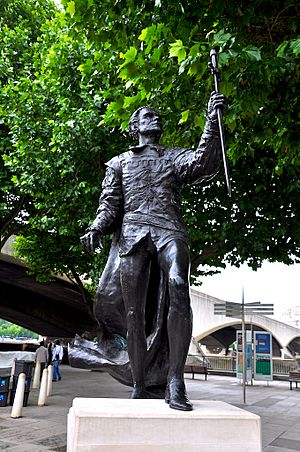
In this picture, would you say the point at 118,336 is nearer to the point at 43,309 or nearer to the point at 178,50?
the point at 178,50

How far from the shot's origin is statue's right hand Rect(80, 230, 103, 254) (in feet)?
12.8

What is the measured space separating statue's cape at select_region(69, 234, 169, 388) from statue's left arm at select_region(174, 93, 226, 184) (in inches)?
32.6

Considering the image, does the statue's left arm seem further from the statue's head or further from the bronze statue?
the statue's head

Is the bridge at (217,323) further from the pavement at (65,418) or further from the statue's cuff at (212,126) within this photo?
the statue's cuff at (212,126)

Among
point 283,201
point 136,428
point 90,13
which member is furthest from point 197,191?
point 136,428

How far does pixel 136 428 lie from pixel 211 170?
2041 mm

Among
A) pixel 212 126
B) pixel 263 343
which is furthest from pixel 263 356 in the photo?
pixel 212 126

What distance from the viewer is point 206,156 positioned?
12.1ft

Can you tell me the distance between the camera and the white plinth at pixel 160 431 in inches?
108

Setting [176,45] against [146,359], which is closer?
[146,359]

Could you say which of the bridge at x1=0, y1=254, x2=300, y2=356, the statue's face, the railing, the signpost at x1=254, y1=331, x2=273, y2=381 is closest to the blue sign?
the signpost at x1=254, y1=331, x2=273, y2=381

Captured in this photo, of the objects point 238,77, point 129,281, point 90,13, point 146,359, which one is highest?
point 90,13

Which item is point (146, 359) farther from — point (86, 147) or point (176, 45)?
point (86, 147)

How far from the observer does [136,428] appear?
9.14 ft
